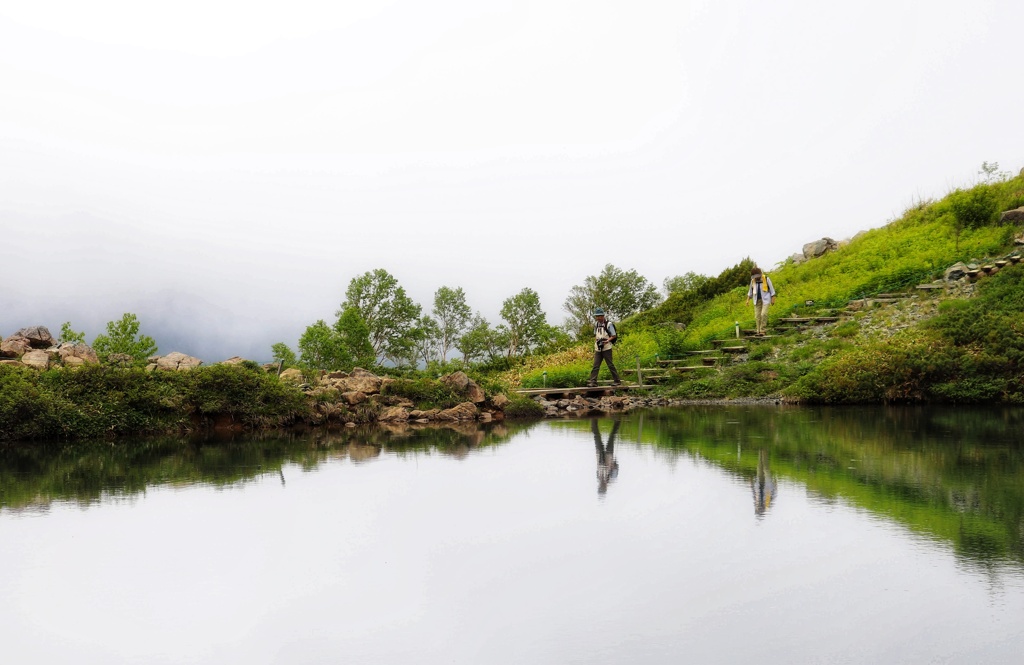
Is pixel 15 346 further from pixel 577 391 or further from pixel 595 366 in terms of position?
pixel 595 366

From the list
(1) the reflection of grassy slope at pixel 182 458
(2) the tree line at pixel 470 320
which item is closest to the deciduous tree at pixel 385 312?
(2) the tree line at pixel 470 320

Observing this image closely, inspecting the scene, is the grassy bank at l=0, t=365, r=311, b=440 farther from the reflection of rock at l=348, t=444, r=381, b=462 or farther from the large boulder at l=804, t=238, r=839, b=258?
the large boulder at l=804, t=238, r=839, b=258

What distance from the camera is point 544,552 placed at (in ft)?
17.2

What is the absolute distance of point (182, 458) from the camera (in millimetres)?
10789

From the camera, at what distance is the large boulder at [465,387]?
18.4 metres

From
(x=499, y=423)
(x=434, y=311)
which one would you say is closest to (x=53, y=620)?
(x=499, y=423)

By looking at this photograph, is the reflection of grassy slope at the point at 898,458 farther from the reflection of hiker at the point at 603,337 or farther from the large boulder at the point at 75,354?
the large boulder at the point at 75,354

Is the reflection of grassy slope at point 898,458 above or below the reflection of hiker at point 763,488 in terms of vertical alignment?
above

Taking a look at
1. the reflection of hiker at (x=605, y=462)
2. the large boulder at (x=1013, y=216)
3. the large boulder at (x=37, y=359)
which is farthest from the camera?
the large boulder at (x=1013, y=216)

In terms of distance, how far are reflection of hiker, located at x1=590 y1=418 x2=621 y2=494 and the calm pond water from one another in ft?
0.24

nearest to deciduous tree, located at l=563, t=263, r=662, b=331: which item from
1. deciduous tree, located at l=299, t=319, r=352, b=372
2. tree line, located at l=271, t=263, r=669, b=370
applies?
tree line, located at l=271, t=263, r=669, b=370

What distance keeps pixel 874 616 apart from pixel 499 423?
42.7 ft

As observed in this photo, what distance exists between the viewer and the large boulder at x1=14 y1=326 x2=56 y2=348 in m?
18.1

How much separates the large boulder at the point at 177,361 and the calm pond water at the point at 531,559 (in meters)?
8.36
